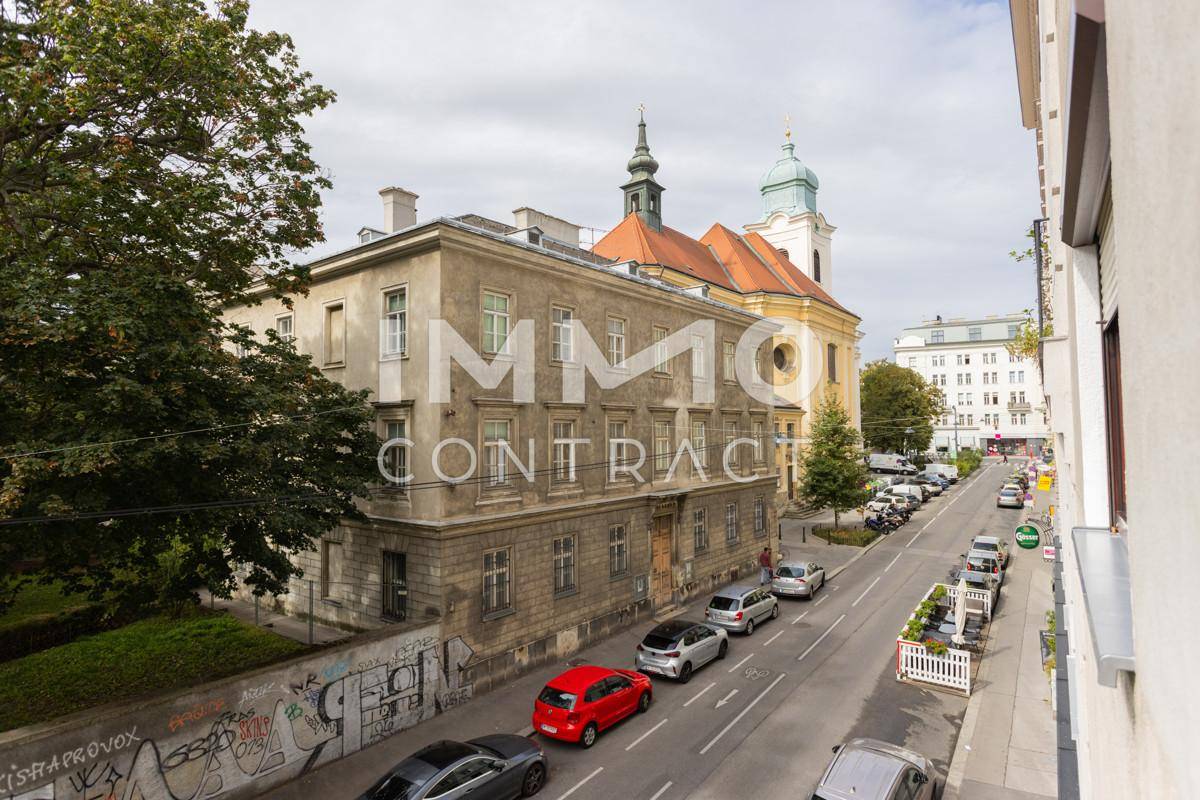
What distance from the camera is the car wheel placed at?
13.4m

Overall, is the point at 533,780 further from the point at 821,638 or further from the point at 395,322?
the point at 821,638

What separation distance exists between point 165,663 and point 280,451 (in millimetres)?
8529

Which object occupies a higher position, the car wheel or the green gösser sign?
the green gösser sign

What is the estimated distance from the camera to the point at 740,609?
22969mm

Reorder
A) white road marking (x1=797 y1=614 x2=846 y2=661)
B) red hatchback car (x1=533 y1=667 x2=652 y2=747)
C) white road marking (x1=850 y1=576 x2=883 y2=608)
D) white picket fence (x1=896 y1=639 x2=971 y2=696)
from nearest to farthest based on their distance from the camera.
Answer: red hatchback car (x1=533 y1=667 x2=652 y2=747), white picket fence (x1=896 y1=639 x2=971 y2=696), white road marking (x1=797 y1=614 x2=846 y2=661), white road marking (x1=850 y1=576 x2=883 y2=608)

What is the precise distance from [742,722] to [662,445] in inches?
452

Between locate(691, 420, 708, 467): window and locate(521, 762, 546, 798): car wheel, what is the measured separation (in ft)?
52.4

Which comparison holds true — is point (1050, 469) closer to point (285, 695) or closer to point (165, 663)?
point (285, 695)

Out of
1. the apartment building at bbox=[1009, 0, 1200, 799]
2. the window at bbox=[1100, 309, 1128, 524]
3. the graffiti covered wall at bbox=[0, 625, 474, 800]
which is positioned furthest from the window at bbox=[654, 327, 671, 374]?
the apartment building at bbox=[1009, 0, 1200, 799]

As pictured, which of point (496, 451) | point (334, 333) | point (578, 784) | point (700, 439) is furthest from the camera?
point (700, 439)

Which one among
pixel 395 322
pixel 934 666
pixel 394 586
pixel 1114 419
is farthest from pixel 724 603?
pixel 1114 419

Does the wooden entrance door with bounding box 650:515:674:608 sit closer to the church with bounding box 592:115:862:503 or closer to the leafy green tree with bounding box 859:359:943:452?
the church with bounding box 592:115:862:503

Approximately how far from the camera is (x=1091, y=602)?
2967 mm

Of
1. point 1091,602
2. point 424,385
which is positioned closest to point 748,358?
point 424,385
